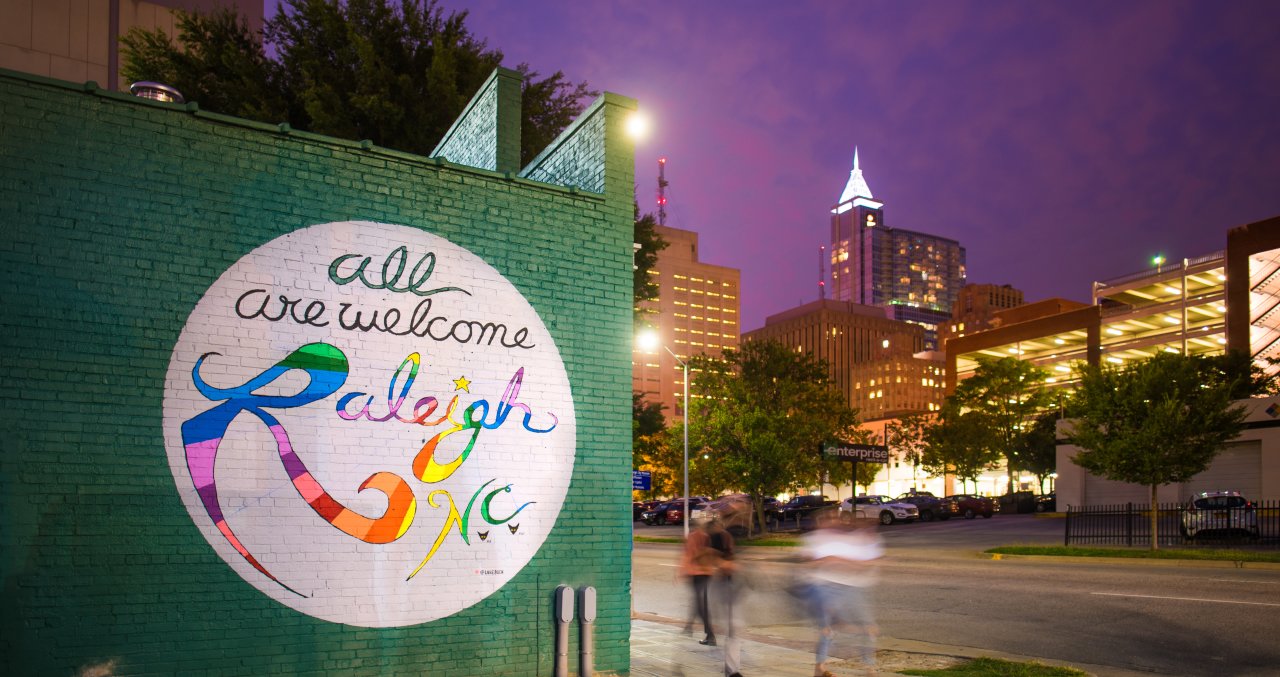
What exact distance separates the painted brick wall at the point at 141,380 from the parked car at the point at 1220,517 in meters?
25.8

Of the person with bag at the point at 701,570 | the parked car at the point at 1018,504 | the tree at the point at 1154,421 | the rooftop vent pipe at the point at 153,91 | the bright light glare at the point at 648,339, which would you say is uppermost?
the rooftop vent pipe at the point at 153,91

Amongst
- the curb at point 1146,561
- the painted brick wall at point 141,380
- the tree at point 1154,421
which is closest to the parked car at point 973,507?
the tree at point 1154,421

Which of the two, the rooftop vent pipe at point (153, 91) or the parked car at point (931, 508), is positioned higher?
the rooftop vent pipe at point (153, 91)

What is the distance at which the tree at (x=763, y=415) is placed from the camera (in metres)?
34.9

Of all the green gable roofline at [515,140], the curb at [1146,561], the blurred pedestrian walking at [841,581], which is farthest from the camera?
the curb at [1146,561]

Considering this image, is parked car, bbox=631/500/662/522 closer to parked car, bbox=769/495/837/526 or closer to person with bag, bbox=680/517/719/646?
parked car, bbox=769/495/837/526

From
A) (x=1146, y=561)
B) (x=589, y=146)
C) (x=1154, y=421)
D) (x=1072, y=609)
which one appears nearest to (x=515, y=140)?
(x=589, y=146)

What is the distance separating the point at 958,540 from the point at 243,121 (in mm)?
30336

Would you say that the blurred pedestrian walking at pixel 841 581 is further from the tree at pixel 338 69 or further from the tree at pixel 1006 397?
the tree at pixel 1006 397

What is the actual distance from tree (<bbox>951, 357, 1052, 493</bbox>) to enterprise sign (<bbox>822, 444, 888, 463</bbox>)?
104 feet

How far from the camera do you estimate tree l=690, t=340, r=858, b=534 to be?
3494 centimetres

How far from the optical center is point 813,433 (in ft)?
123

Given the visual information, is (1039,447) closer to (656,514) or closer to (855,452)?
(656,514)

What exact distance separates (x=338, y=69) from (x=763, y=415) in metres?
20.0
